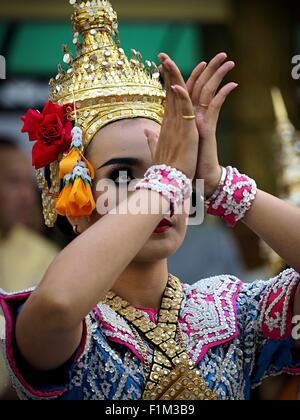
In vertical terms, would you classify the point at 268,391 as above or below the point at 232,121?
below

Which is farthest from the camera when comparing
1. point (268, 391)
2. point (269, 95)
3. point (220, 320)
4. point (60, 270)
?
point (269, 95)

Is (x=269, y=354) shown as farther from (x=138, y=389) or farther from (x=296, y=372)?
(x=138, y=389)

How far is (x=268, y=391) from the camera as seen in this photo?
502 cm

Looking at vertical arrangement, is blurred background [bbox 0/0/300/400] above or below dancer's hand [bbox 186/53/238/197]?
above

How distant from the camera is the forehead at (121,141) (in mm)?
3039

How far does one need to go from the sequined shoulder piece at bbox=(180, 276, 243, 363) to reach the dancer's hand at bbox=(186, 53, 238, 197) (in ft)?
1.33

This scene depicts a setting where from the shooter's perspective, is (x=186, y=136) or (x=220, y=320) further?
(x=220, y=320)

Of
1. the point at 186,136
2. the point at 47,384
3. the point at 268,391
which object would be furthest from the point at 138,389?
the point at 268,391

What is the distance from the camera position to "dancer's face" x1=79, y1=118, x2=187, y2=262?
9.87ft

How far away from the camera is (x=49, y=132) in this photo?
311 cm

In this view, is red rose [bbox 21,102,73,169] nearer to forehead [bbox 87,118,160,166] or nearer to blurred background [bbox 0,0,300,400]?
forehead [bbox 87,118,160,166]

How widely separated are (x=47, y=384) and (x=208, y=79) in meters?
0.84

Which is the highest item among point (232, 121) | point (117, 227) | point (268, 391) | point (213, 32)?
point (213, 32)

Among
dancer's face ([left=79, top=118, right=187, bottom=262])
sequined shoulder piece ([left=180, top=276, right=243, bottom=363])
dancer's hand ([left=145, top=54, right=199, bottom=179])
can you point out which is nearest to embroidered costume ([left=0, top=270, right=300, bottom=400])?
sequined shoulder piece ([left=180, top=276, right=243, bottom=363])
